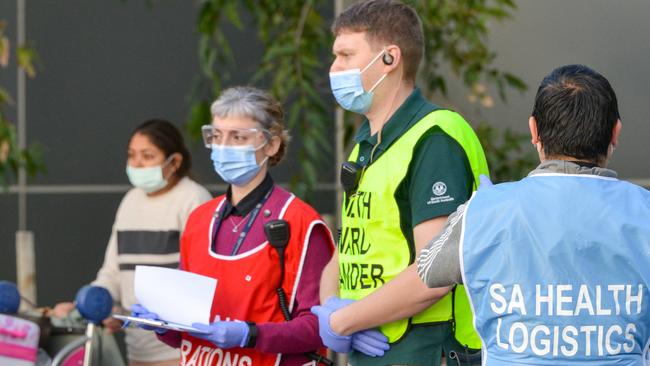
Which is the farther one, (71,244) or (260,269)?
(71,244)

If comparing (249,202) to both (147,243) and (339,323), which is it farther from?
(147,243)

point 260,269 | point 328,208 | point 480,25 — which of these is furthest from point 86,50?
point 260,269

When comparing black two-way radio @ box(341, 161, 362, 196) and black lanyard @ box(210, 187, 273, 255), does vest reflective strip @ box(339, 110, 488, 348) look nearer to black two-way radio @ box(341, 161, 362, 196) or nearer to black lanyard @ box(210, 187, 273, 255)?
black two-way radio @ box(341, 161, 362, 196)

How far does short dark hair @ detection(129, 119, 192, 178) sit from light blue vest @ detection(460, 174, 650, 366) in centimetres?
290

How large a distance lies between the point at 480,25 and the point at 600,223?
368 centimetres

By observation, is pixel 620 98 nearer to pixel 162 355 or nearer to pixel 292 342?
pixel 162 355

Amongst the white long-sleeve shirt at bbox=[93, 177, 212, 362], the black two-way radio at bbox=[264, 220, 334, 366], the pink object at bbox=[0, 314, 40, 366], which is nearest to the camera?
the black two-way radio at bbox=[264, 220, 334, 366]

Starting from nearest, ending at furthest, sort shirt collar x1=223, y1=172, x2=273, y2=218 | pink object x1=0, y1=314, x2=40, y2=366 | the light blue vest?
the light blue vest
shirt collar x1=223, y1=172, x2=273, y2=218
pink object x1=0, y1=314, x2=40, y2=366

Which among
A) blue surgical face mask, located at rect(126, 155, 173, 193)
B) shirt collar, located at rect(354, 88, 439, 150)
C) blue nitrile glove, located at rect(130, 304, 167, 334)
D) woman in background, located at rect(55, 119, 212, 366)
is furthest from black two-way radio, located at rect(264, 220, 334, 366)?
blue surgical face mask, located at rect(126, 155, 173, 193)

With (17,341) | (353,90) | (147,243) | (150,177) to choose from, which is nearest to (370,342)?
(353,90)

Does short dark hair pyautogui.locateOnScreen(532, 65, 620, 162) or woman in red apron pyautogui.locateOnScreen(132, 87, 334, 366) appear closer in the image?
short dark hair pyautogui.locateOnScreen(532, 65, 620, 162)

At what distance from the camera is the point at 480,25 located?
6.11 metres

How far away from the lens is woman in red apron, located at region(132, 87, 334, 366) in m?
3.69

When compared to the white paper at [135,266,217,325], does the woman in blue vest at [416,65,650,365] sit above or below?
above
